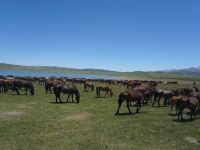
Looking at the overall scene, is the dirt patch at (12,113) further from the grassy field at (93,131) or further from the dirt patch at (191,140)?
the dirt patch at (191,140)

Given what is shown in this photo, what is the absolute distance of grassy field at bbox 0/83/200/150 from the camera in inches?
569

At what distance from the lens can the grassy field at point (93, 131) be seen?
14.5 metres

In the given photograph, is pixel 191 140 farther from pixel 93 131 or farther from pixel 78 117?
pixel 78 117

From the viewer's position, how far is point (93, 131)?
56.3 ft

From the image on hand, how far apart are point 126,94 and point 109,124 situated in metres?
5.37

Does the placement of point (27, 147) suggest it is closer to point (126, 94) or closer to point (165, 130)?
point (165, 130)

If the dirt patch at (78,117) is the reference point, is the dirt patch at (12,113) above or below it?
below

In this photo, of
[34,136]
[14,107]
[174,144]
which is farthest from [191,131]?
[14,107]

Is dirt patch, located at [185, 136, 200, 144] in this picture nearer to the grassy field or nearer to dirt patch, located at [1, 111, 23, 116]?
the grassy field

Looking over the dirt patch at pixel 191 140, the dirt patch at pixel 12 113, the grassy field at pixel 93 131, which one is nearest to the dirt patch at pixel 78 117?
the grassy field at pixel 93 131

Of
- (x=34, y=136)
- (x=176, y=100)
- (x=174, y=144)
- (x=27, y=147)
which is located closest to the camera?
(x=27, y=147)

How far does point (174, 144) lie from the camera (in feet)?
48.6

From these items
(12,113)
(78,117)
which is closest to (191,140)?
(78,117)

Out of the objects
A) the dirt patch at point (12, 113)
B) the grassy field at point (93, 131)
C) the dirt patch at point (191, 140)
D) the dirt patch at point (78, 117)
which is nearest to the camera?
the grassy field at point (93, 131)
